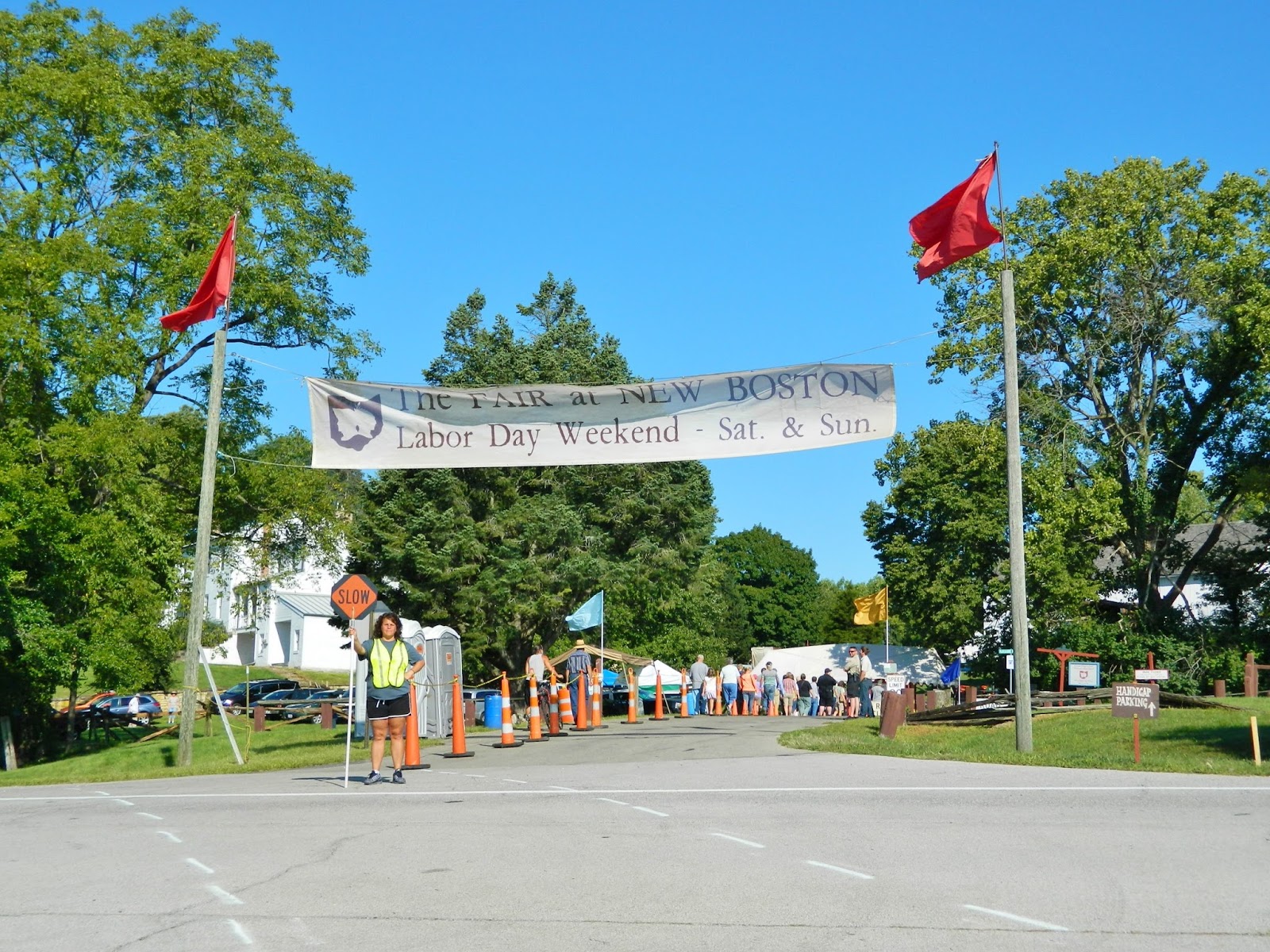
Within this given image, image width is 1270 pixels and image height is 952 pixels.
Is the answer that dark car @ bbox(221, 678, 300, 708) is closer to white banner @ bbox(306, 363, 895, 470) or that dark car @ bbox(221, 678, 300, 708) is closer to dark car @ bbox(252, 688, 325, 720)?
dark car @ bbox(252, 688, 325, 720)

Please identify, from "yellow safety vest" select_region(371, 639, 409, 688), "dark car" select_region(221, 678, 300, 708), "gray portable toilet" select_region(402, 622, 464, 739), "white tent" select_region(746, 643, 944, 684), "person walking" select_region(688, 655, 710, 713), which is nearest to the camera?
"yellow safety vest" select_region(371, 639, 409, 688)

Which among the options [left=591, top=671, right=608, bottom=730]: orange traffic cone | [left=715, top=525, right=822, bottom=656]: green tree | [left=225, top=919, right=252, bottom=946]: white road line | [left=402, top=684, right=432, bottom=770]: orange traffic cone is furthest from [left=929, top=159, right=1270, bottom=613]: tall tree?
[left=715, top=525, right=822, bottom=656]: green tree

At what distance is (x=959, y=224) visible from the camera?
18.9 meters

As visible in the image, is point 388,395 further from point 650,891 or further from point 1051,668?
point 1051,668

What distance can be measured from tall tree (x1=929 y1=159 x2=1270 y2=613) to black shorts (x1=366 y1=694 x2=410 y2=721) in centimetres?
3046

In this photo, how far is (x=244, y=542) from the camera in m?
34.1

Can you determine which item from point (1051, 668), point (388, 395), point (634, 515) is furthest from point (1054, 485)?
point (388, 395)

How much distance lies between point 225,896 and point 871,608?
5490 centimetres

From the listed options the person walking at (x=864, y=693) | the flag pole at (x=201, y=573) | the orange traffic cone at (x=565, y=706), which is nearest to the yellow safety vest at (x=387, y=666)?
the flag pole at (x=201, y=573)

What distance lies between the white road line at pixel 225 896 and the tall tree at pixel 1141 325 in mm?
36008

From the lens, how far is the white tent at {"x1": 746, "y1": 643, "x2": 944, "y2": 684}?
6331 centimetres

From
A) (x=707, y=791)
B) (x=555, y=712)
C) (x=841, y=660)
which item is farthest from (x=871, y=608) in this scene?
(x=707, y=791)

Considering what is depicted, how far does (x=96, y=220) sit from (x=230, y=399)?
18.8 ft

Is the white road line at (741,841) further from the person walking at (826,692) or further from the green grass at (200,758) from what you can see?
the person walking at (826,692)
